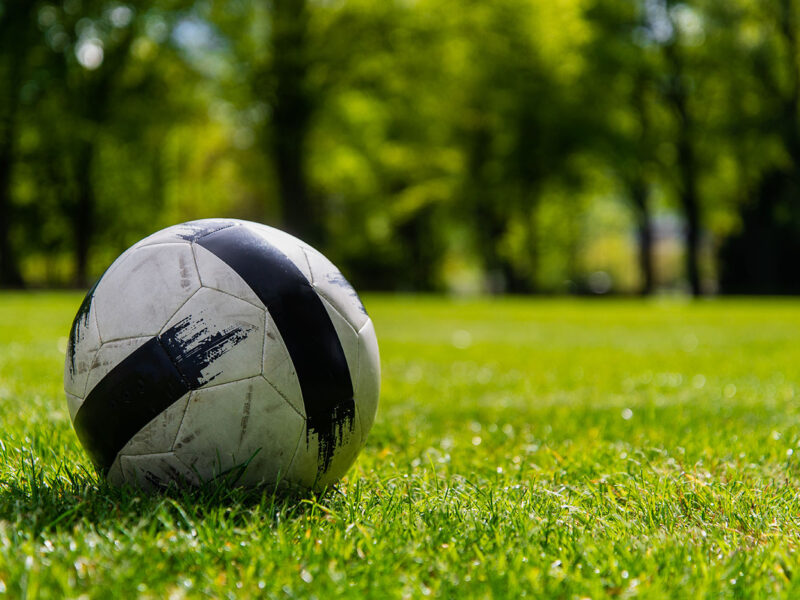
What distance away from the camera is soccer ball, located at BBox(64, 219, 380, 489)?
2.86m

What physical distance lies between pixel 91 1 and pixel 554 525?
3411cm

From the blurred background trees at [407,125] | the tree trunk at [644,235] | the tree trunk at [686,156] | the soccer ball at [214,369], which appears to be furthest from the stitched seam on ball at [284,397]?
the tree trunk at [644,235]

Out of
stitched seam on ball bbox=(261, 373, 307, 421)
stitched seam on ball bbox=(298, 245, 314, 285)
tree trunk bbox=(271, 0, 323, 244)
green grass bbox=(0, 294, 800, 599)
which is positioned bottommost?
green grass bbox=(0, 294, 800, 599)

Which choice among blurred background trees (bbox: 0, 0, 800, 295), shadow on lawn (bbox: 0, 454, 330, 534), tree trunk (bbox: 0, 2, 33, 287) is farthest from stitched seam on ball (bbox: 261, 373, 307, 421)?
tree trunk (bbox: 0, 2, 33, 287)

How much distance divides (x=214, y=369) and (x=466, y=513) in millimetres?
1135

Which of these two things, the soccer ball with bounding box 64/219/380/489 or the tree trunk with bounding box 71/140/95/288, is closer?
the soccer ball with bounding box 64/219/380/489

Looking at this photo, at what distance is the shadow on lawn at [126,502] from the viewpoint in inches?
102

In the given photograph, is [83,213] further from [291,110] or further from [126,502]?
[126,502]

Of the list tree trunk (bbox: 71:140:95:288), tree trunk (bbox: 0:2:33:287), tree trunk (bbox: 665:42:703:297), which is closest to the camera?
tree trunk (bbox: 0:2:33:287)

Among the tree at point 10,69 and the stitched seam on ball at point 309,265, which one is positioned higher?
the tree at point 10,69

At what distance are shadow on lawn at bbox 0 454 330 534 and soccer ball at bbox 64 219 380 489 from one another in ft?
0.18

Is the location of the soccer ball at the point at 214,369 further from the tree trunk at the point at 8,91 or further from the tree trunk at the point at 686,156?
the tree trunk at the point at 686,156

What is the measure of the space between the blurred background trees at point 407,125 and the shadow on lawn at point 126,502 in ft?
87.9

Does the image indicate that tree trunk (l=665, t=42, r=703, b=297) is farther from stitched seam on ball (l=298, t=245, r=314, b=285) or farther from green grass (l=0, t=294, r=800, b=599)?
stitched seam on ball (l=298, t=245, r=314, b=285)
